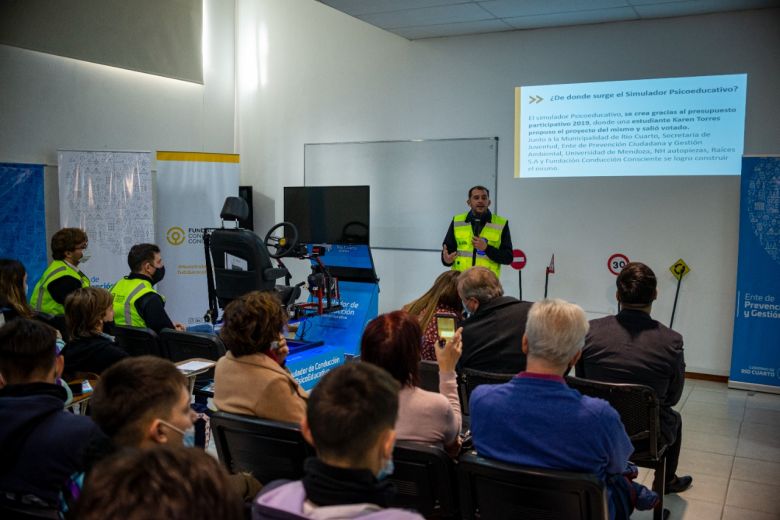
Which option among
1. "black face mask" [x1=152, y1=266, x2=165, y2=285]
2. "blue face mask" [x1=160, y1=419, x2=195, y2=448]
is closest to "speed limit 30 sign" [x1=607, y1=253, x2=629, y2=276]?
"black face mask" [x1=152, y1=266, x2=165, y2=285]

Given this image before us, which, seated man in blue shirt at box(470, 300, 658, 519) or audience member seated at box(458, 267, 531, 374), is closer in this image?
seated man in blue shirt at box(470, 300, 658, 519)

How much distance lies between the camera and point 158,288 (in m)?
7.25

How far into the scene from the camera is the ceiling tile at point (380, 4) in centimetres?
564

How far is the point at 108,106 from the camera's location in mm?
7098

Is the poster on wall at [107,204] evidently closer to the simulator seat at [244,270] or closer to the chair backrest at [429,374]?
the simulator seat at [244,270]

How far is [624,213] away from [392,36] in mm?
3064

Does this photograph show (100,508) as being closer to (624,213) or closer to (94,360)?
(94,360)

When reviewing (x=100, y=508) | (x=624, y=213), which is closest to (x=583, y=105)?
(x=624, y=213)

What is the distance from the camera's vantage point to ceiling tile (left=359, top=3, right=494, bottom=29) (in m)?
5.85

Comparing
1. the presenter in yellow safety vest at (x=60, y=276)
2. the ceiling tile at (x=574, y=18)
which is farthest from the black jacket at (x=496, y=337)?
the ceiling tile at (x=574, y=18)

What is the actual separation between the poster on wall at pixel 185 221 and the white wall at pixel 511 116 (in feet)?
3.42

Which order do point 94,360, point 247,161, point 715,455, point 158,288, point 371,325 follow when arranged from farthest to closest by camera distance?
1. point 247,161
2. point 158,288
3. point 715,455
4. point 94,360
5. point 371,325

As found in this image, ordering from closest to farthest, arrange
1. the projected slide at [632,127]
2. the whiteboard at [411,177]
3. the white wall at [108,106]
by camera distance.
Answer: the projected slide at [632,127]
the white wall at [108,106]
the whiteboard at [411,177]

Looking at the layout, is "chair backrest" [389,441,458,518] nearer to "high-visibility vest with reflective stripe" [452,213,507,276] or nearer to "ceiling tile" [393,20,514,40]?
"high-visibility vest with reflective stripe" [452,213,507,276]
